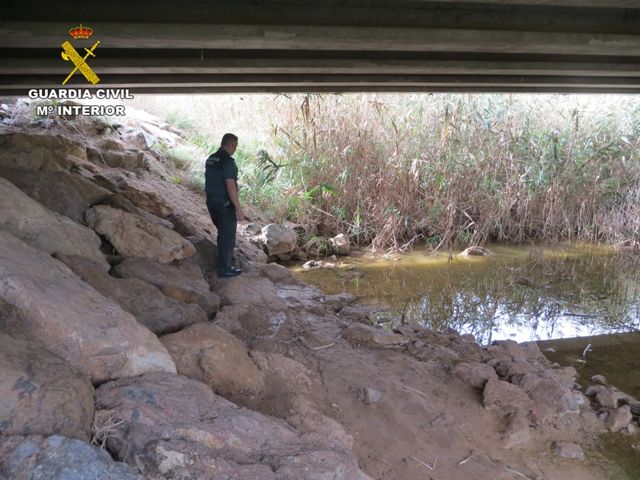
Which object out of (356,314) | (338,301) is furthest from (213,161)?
(356,314)

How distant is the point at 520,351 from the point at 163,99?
473 inches

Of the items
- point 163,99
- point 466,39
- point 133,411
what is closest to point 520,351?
point 466,39

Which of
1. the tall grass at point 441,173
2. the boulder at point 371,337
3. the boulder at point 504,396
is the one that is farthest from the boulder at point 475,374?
the tall grass at point 441,173

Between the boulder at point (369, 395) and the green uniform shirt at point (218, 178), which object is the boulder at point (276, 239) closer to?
the green uniform shirt at point (218, 178)

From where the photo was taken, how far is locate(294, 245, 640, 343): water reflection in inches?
257

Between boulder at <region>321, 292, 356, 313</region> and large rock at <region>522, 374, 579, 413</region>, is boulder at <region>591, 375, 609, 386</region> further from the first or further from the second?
boulder at <region>321, 292, 356, 313</region>

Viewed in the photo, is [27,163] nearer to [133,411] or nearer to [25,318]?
[25,318]

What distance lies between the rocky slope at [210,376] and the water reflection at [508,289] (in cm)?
113

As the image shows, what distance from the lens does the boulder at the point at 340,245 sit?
9438 millimetres

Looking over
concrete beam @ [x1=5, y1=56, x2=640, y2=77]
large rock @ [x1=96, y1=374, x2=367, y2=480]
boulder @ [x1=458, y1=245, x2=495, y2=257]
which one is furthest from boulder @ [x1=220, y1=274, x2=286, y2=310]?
boulder @ [x1=458, y1=245, x2=495, y2=257]

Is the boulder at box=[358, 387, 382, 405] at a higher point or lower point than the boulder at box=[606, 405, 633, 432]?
higher

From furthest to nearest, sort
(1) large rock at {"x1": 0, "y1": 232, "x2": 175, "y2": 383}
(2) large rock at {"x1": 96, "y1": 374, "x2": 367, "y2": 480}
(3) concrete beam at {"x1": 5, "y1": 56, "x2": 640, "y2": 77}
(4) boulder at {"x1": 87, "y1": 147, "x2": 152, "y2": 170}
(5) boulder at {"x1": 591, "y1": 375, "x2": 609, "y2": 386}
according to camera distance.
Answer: (4) boulder at {"x1": 87, "y1": 147, "x2": 152, "y2": 170} < (3) concrete beam at {"x1": 5, "y1": 56, "x2": 640, "y2": 77} < (5) boulder at {"x1": 591, "y1": 375, "x2": 609, "y2": 386} < (1) large rock at {"x1": 0, "y1": 232, "x2": 175, "y2": 383} < (2) large rock at {"x1": 96, "y1": 374, "x2": 367, "y2": 480}

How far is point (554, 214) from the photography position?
34.0ft

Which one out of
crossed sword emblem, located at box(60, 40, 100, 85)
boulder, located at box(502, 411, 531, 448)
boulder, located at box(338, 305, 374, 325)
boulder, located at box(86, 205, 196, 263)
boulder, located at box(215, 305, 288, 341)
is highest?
crossed sword emblem, located at box(60, 40, 100, 85)
